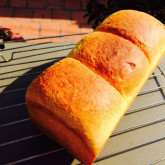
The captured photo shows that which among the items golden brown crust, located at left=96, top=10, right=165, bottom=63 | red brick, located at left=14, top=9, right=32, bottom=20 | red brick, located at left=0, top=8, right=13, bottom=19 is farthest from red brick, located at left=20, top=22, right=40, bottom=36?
golden brown crust, located at left=96, top=10, right=165, bottom=63

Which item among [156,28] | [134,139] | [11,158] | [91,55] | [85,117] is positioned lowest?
[11,158]

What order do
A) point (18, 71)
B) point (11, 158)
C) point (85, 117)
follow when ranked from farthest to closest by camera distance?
1. point (18, 71)
2. point (11, 158)
3. point (85, 117)

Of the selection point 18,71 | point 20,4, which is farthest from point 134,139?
point 20,4

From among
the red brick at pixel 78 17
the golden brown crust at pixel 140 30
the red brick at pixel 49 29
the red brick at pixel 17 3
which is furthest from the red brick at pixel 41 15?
the golden brown crust at pixel 140 30

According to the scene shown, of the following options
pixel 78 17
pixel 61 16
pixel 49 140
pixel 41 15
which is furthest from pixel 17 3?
pixel 49 140

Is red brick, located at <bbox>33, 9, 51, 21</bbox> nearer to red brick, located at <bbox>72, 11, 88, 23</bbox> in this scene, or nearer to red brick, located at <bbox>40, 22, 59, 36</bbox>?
red brick, located at <bbox>40, 22, 59, 36</bbox>

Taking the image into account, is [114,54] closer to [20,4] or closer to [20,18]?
[20,18]
